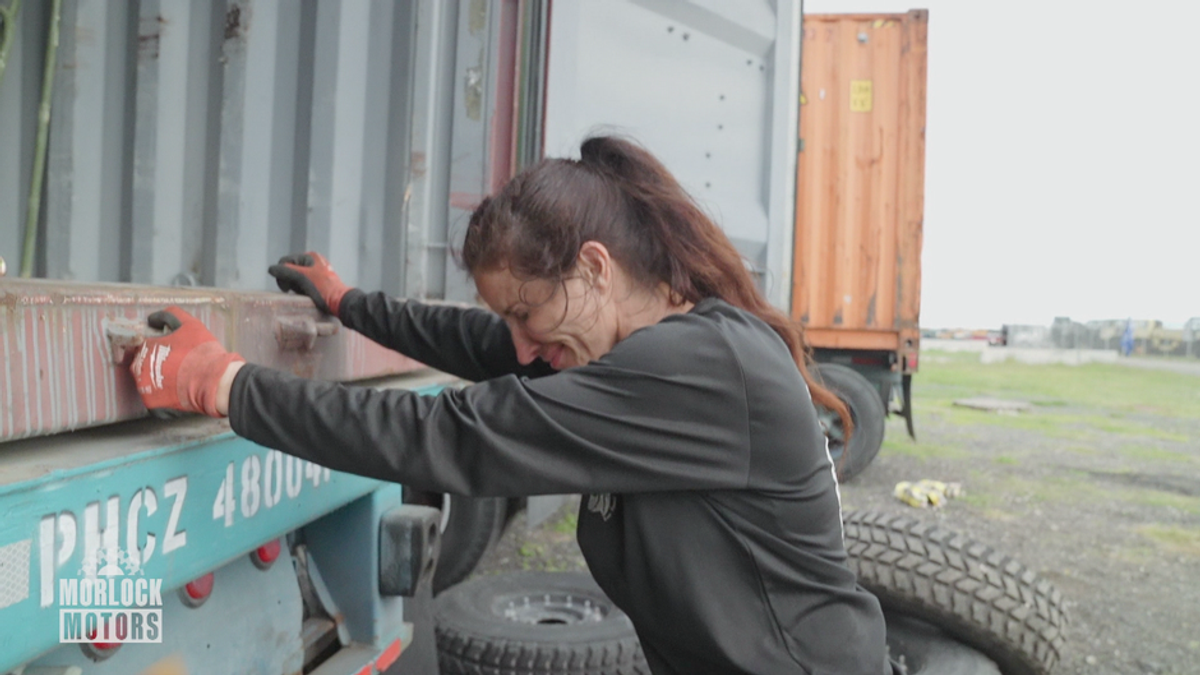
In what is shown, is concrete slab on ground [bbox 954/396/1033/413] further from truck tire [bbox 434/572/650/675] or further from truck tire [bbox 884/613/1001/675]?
truck tire [bbox 434/572/650/675]

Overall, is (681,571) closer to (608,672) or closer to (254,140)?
(608,672)

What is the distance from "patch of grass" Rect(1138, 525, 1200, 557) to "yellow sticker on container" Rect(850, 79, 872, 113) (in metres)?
3.27

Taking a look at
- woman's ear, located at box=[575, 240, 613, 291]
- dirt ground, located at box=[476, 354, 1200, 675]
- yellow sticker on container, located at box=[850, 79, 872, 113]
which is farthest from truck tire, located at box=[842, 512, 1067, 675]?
yellow sticker on container, located at box=[850, 79, 872, 113]

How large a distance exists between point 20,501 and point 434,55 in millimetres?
1656

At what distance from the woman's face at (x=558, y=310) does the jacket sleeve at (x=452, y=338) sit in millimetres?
421

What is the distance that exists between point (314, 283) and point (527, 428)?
799 millimetres

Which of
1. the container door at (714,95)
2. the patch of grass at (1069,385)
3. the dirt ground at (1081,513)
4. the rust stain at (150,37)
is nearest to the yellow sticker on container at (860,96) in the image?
the dirt ground at (1081,513)

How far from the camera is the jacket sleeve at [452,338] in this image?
1839 millimetres

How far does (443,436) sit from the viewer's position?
118 cm

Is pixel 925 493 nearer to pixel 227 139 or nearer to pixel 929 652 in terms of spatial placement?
pixel 929 652

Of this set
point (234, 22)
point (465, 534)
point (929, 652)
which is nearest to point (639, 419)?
point (234, 22)

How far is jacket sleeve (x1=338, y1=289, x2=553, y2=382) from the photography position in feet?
6.03

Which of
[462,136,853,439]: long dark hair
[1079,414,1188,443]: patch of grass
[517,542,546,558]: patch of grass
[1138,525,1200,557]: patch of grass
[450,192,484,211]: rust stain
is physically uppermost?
[450,192,484,211]: rust stain

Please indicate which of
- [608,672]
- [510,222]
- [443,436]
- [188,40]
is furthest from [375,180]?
[608,672]
